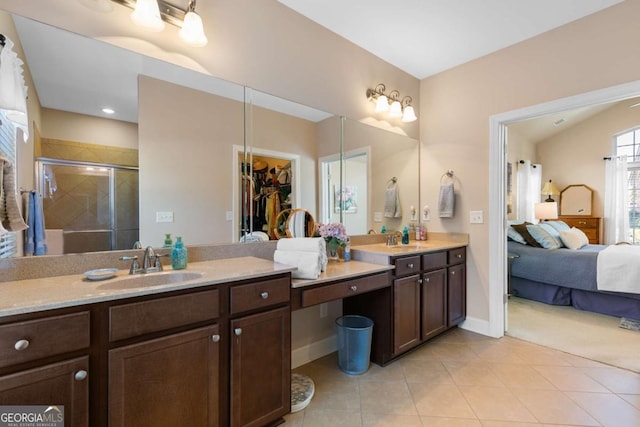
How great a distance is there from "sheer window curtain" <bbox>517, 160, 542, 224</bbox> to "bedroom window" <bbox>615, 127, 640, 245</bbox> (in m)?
1.45

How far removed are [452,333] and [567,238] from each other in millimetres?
2524

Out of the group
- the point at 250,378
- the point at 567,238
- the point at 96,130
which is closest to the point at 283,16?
the point at 96,130

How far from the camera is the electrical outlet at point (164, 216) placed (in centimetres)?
168

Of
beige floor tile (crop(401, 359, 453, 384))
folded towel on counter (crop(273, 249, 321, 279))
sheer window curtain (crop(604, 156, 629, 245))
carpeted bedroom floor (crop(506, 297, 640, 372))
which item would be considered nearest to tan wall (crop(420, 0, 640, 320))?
carpeted bedroom floor (crop(506, 297, 640, 372))

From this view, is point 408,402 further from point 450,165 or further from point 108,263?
point 450,165

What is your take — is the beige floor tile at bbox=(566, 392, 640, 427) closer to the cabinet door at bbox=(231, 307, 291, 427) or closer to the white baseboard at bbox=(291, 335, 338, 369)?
the white baseboard at bbox=(291, 335, 338, 369)

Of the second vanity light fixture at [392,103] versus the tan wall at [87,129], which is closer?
the tan wall at [87,129]

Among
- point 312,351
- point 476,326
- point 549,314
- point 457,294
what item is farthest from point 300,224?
point 549,314

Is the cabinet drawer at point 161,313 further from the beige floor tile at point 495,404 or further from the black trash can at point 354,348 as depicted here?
the beige floor tile at point 495,404

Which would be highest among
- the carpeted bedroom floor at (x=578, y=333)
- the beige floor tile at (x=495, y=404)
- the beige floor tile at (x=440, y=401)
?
the carpeted bedroom floor at (x=578, y=333)

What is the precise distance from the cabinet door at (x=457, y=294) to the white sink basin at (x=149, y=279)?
223 centimetres

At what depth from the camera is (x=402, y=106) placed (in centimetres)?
308

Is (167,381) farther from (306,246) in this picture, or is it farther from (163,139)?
(163,139)

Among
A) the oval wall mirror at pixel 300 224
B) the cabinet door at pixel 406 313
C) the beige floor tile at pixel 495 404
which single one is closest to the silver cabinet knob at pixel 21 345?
the oval wall mirror at pixel 300 224
